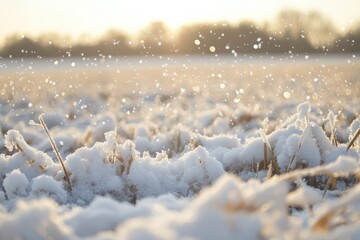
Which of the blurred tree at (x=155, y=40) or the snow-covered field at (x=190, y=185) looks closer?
the snow-covered field at (x=190, y=185)

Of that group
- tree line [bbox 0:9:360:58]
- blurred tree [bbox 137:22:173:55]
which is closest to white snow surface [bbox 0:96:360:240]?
tree line [bbox 0:9:360:58]

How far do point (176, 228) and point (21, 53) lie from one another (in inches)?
1329

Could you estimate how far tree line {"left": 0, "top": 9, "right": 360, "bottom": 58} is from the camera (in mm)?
32656

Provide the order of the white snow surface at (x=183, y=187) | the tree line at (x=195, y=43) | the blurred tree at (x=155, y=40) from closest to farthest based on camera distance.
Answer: the white snow surface at (x=183, y=187)
the tree line at (x=195, y=43)
the blurred tree at (x=155, y=40)

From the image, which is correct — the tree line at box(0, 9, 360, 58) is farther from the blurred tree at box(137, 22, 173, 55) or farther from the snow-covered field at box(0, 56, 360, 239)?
the snow-covered field at box(0, 56, 360, 239)

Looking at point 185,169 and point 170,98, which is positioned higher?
point 170,98

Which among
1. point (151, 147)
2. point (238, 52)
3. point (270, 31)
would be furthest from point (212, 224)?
point (270, 31)

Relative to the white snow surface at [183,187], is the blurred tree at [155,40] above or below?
above

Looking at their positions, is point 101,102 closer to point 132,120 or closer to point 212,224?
point 132,120

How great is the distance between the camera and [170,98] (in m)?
8.34

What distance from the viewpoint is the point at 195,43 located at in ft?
109

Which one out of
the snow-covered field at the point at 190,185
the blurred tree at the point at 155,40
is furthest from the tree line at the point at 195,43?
the snow-covered field at the point at 190,185

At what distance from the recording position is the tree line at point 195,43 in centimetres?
3266

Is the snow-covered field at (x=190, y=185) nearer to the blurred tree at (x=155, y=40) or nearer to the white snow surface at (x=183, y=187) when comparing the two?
the white snow surface at (x=183, y=187)
